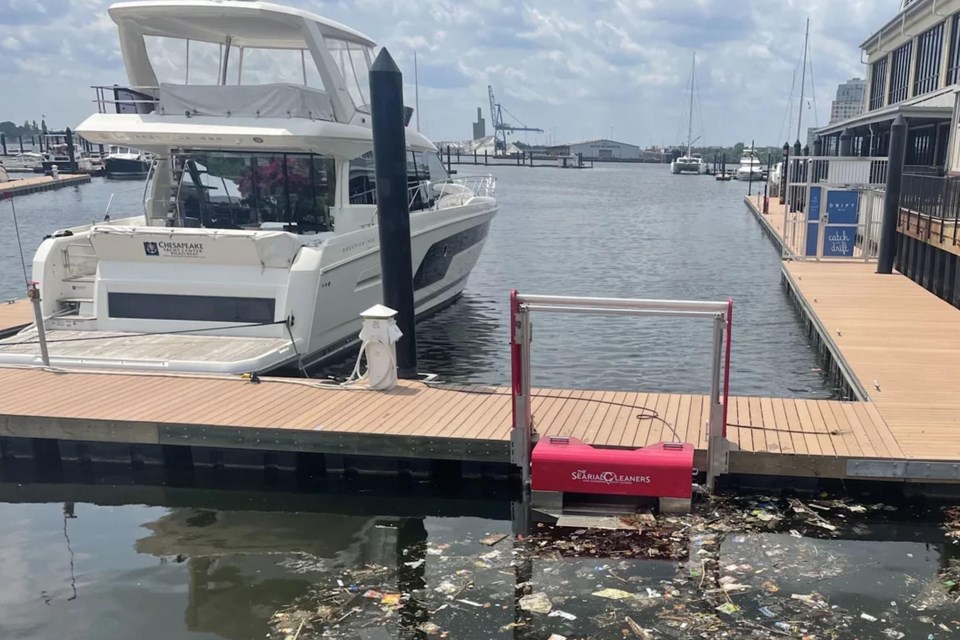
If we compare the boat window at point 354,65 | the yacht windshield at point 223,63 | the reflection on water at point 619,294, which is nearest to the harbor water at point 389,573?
the reflection on water at point 619,294

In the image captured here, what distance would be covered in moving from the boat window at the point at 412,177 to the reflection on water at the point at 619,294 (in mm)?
2483

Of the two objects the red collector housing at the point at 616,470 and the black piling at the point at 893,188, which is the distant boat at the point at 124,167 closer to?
the black piling at the point at 893,188

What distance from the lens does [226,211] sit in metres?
11.6

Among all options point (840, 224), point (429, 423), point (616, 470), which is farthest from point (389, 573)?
point (840, 224)

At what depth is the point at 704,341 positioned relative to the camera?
14.3 meters

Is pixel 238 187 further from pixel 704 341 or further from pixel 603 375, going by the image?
pixel 704 341

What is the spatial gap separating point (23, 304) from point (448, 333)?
7.35 m

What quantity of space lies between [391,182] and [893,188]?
11.5 m

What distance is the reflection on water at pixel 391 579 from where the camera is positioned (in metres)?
5.36

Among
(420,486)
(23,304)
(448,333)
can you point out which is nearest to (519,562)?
(420,486)

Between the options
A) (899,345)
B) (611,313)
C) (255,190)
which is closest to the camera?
(611,313)

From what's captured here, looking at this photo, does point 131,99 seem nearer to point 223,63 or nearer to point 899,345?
point 223,63

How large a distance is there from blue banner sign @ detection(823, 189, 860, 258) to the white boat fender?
42.5 ft

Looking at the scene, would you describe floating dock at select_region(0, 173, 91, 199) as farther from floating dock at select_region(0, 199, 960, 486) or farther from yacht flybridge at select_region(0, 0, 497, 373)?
floating dock at select_region(0, 199, 960, 486)
